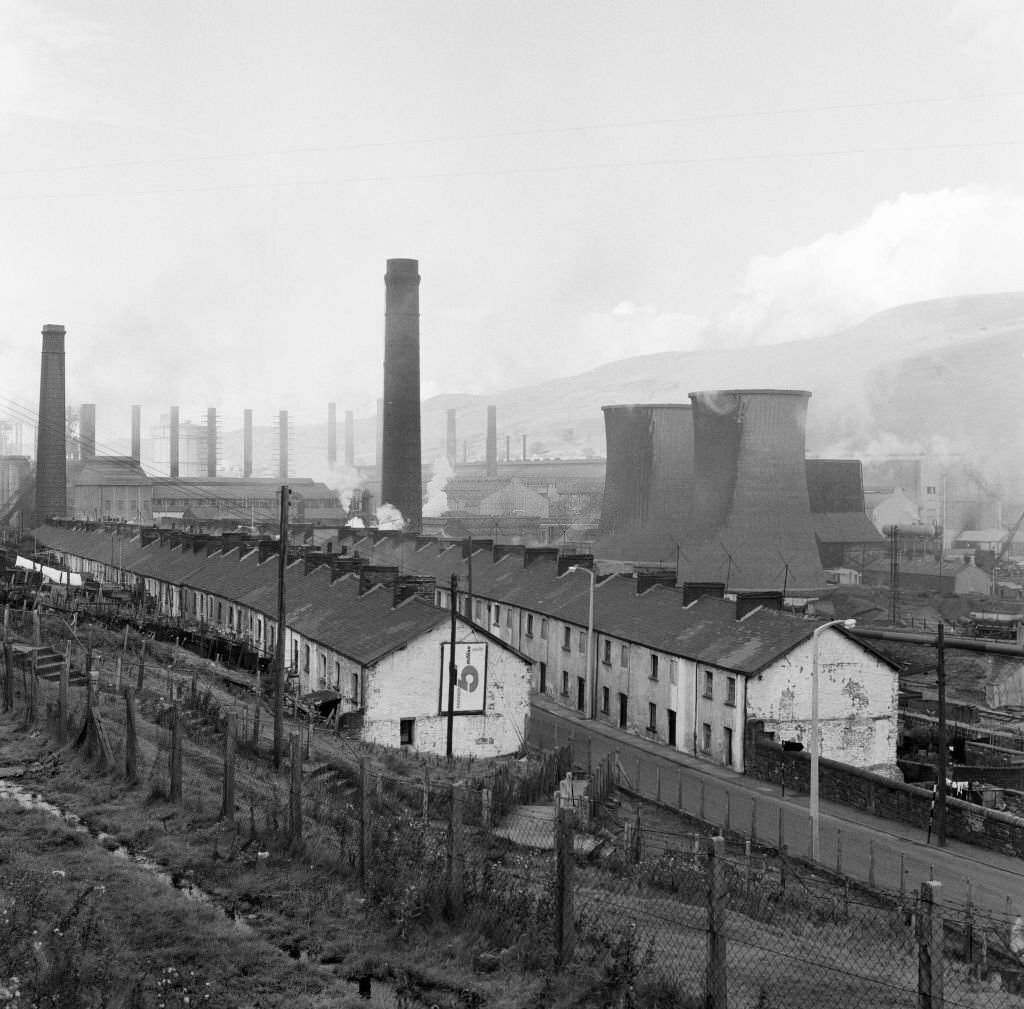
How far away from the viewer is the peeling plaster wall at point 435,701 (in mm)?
30125

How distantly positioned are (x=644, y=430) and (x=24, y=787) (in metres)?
60.1

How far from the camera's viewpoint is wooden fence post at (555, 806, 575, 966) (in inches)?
389

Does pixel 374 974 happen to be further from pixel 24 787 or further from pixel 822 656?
pixel 822 656

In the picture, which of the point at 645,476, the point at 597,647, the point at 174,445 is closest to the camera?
the point at 597,647

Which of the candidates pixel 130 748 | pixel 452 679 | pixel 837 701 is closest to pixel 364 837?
pixel 130 748

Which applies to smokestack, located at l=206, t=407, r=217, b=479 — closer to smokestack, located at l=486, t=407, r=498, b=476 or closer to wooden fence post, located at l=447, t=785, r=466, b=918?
smokestack, located at l=486, t=407, r=498, b=476

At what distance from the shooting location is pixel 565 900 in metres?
9.93

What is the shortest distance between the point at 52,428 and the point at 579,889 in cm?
7997

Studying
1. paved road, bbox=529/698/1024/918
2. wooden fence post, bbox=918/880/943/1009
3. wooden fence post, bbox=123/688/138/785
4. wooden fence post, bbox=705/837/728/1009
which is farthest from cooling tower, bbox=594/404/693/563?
wooden fence post, bbox=918/880/943/1009

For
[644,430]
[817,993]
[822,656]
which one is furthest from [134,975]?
[644,430]

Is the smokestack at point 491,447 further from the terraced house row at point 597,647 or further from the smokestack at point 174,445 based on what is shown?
the terraced house row at point 597,647

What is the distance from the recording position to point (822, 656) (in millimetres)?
32000

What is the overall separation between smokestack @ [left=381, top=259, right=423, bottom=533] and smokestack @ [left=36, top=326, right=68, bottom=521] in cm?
2424

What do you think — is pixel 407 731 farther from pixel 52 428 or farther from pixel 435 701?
pixel 52 428
